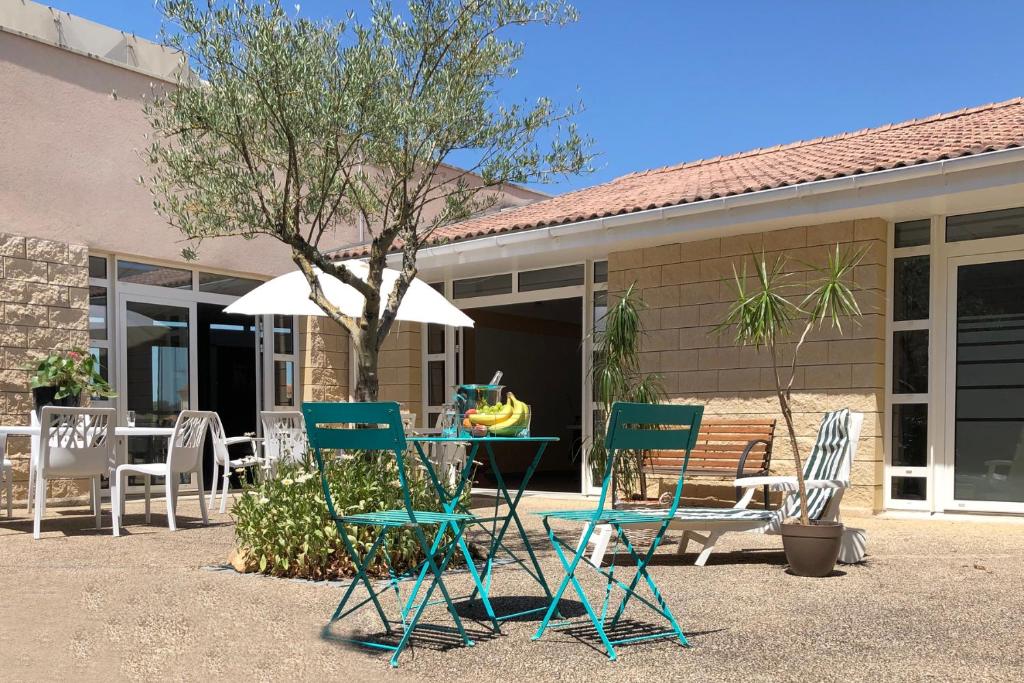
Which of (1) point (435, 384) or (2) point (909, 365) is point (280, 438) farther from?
(2) point (909, 365)

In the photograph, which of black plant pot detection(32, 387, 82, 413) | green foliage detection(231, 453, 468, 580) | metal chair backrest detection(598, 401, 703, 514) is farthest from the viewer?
black plant pot detection(32, 387, 82, 413)

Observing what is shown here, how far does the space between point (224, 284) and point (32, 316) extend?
2302 mm

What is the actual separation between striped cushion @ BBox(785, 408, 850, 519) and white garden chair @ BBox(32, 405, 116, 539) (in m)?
4.54

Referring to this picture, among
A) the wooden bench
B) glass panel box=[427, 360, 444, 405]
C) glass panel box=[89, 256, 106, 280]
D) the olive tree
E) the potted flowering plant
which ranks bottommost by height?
the wooden bench

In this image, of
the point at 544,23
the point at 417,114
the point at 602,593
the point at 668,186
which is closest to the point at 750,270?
the point at 668,186

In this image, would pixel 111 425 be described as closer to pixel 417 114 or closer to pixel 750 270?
pixel 417 114

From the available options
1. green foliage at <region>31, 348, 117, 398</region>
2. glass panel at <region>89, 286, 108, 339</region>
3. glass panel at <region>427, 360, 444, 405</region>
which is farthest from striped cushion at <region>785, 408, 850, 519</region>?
glass panel at <region>89, 286, 108, 339</region>

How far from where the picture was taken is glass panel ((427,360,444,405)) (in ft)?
36.9

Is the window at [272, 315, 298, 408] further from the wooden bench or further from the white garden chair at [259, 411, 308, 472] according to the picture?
the wooden bench

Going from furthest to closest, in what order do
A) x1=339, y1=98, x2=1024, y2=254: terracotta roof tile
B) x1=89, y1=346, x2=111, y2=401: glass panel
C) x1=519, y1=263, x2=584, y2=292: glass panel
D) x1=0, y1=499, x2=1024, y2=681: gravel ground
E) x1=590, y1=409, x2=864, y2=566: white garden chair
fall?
x1=519, y1=263, x2=584, y2=292: glass panel → x1=89, y1=346, x2=111, y2=401: glass panel → x1=339, y1=98, x2=1024, y2=254: terracotta roof tile → x1=590, y1=409, x2=864, y2=566: white garden chair → x1=0, y1=499, x2=1024, y2=681: gravel ground

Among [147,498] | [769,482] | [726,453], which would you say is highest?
[769,482]

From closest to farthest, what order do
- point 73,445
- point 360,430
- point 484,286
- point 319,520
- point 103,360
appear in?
point 360,430, point 319,520, point 73,445, point 103,360, point 484,286

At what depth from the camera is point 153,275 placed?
9953mm

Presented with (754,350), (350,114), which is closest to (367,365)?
(350,114)
